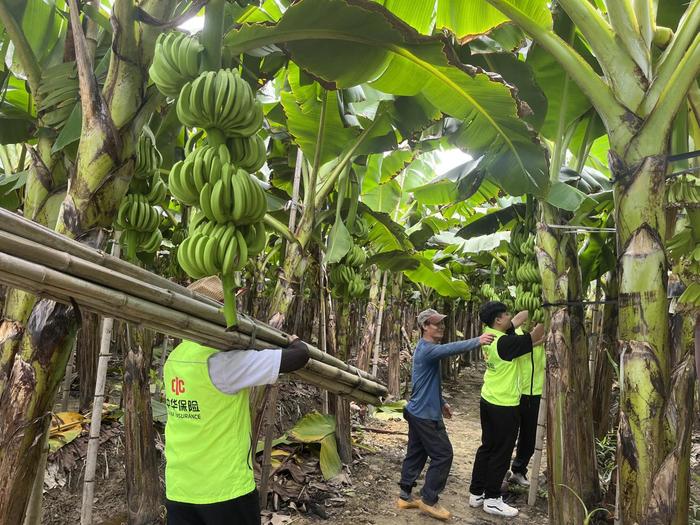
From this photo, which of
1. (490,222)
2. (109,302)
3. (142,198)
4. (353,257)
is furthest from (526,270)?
(109,302)

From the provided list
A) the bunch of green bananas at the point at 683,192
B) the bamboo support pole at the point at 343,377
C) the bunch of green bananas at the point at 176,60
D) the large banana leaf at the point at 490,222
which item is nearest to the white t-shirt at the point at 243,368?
the bamboo support pole at the point at 343,377

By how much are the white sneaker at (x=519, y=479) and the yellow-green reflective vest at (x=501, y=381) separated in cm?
122

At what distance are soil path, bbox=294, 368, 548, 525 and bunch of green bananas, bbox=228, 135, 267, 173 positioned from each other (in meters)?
3.34

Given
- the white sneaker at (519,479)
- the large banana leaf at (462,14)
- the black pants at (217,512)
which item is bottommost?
the white sneaker at (519,479)

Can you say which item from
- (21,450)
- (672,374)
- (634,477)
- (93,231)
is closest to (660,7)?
(672,374)

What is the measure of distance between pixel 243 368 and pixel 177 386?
1.32ft

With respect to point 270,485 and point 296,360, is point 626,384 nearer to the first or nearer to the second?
point 296,360

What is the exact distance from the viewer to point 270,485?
14.2 ft

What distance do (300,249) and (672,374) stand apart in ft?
8.02

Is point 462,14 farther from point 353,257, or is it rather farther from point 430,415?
point 430,415

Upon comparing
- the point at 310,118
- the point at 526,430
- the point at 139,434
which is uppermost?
the point at 310,118

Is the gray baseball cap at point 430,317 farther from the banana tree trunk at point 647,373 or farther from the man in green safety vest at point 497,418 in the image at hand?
the banana tree trunk at point 647,373

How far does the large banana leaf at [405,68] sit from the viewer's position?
2.23 meters

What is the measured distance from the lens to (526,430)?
17.3 ft
